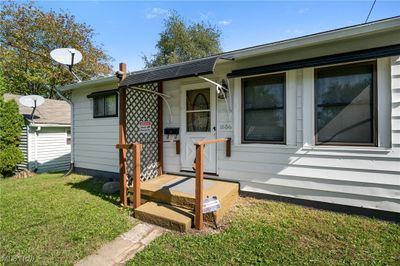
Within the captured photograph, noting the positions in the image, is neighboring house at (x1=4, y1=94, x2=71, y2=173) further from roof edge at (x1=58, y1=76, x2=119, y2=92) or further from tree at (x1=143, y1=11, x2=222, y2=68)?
tree at (x1=143, y1=11, x2=222, y2=68)

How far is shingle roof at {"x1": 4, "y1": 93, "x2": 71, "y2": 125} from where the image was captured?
31.9 ft

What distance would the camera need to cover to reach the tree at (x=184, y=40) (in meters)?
20.5

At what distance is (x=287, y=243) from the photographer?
2852mm

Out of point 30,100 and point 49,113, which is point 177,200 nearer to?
point 30,100

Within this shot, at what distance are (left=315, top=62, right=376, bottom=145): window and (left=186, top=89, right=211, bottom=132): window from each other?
86.9 inches

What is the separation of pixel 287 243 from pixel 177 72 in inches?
120

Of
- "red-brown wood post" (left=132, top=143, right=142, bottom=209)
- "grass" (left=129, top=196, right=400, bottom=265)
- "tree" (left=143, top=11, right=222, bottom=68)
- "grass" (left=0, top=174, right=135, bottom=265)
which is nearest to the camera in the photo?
"grass" (left=129, top=196, right=400, bottom=265)

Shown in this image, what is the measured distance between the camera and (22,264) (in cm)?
248

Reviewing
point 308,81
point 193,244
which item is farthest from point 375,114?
point 193,244

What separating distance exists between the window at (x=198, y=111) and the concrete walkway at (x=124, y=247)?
2.44 meters

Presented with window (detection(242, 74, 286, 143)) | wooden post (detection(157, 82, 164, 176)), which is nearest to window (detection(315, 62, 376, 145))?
window (detection(242, 74, 286, 143))

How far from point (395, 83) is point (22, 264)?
535cm

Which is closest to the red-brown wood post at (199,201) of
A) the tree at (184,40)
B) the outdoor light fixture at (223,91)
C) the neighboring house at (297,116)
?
the neighboring house at (297,116)

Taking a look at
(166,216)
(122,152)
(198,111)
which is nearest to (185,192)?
(166,216)
